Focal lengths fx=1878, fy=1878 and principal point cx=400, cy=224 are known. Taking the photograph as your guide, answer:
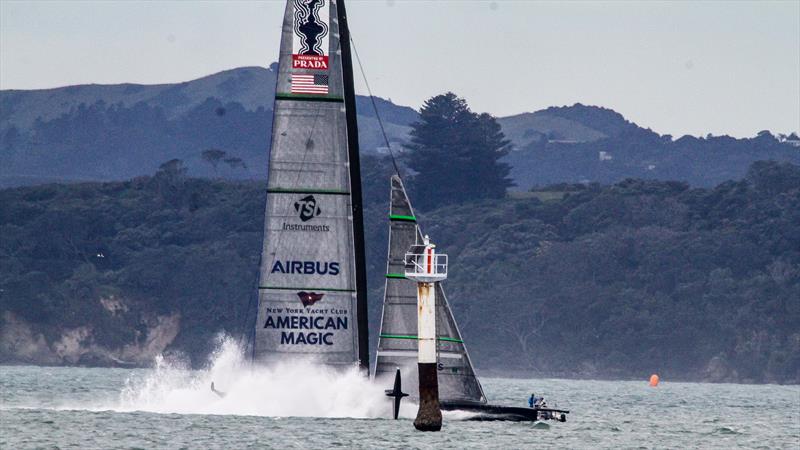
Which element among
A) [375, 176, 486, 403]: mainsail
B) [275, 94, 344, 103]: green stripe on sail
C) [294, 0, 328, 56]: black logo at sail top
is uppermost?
[294, 0, 328, 56]: black logo at sail top

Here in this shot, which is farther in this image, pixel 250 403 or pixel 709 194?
pixel 709 194

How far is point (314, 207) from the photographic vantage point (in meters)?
44.7

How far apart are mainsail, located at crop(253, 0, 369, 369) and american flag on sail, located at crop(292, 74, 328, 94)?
24 millimetres

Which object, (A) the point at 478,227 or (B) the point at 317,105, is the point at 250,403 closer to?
(B) the point at 317,105

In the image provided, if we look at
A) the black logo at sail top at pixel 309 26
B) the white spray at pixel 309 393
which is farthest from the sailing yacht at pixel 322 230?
the white spray at pixel 309 393

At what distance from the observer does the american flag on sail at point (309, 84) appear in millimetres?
44438

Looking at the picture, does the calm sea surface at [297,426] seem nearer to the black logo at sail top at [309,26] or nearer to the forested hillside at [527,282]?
the black logo at sail top at [309,26]

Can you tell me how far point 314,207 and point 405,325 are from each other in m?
3.63

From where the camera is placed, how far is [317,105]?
44531mm

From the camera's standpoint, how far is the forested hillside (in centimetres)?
16138

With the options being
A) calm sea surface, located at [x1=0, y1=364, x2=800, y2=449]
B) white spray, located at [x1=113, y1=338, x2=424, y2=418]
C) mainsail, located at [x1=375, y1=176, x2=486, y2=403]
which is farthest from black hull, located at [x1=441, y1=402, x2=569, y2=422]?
white spray, located at [x1=113, y1=338, x2=424, y2=418]

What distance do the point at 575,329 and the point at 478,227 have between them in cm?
2145

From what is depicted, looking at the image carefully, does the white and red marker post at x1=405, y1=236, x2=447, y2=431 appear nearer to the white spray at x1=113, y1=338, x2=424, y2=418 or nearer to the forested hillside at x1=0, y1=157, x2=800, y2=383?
the white spray at x1=113, y1=338, x2=424, y2=418

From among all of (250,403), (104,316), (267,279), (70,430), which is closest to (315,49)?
(267,279)
